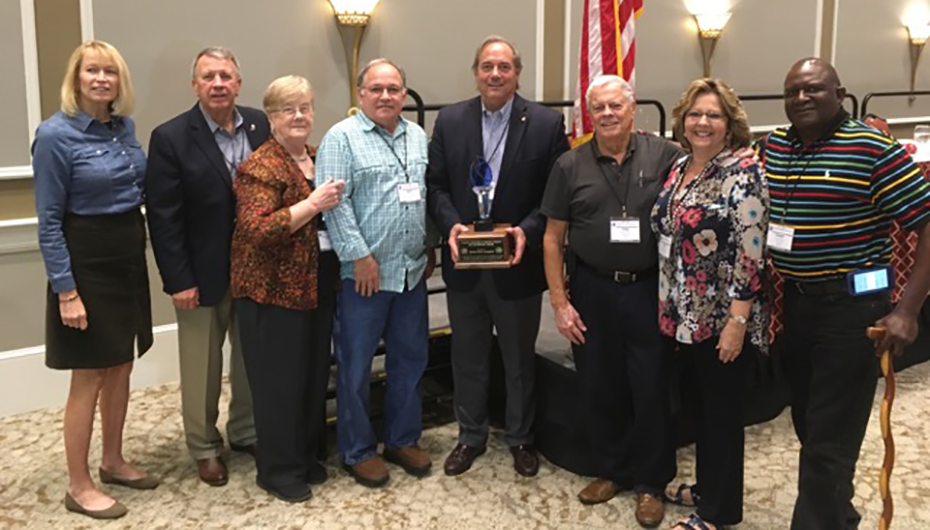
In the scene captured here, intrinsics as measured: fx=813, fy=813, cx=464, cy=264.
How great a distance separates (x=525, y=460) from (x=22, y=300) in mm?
2417

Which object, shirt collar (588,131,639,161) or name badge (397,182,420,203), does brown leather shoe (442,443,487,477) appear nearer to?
name badge (397,182,420,203)

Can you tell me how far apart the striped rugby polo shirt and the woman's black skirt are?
205 centimetres

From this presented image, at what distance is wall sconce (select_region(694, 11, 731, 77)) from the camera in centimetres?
606

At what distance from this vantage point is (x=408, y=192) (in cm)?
284

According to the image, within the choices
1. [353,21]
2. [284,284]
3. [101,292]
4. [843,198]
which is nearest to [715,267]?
[843,198]

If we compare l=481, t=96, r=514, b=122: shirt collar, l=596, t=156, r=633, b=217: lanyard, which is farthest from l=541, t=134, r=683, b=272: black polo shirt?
l=481, t=96, r=514, b=122: shirt collar

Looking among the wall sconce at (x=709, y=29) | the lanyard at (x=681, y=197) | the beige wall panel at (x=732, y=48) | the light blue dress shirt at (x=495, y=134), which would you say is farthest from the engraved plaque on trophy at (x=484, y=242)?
the wall sconce at (x=709, y=29)

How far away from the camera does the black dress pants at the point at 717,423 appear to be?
241 cm

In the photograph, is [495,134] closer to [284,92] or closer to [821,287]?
[284,92]

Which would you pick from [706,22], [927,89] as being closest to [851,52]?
[927,89]

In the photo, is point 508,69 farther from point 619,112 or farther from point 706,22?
point 706,22

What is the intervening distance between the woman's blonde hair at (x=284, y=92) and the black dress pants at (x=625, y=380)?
1088 millimetres

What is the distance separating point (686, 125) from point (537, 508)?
4.61 feet

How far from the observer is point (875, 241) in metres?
2.13
